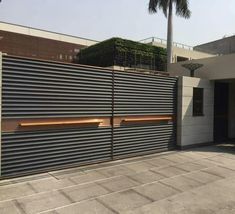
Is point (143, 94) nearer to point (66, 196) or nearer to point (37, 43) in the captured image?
point (66, 196)

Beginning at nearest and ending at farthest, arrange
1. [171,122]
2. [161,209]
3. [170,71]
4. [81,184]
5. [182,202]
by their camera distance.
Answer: [161,209], [182,202], [81,184], [171,122], [170,71]

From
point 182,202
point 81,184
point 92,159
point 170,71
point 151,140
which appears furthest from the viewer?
point 170,71

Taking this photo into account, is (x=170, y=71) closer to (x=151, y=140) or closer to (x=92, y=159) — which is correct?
(x=151, y=140)

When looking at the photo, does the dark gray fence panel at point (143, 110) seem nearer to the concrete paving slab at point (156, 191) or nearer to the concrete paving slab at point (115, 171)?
the concrete paving slab at point (115, 171)

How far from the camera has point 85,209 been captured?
523 cm

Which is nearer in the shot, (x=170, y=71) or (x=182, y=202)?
(x=182, y=202)

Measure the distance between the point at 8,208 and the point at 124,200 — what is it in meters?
2.07

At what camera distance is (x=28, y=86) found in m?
6.88

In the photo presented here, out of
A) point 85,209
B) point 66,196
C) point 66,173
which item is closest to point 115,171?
point 66,173

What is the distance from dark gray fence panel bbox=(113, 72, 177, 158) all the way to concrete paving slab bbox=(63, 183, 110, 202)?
2.57 m

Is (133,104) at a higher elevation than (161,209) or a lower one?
higher

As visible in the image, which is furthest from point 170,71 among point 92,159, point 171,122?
point 92,159

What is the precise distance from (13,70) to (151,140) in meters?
5.16

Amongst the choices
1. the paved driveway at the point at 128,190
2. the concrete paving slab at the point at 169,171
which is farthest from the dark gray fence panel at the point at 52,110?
the concrete paving slab at the point at 169,171
